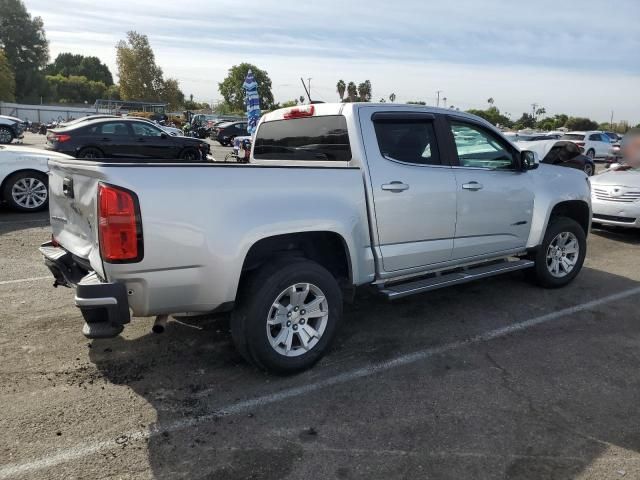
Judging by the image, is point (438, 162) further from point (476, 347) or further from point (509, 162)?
point (476, 347)

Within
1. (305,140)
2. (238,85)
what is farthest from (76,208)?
(238,85)

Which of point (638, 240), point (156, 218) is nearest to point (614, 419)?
point (156, 218)

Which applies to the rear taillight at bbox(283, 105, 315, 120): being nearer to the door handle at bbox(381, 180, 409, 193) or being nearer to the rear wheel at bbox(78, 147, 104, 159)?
the door handle at bbox(381, 180, 409, 193)

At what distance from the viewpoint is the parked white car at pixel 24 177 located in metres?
8.74

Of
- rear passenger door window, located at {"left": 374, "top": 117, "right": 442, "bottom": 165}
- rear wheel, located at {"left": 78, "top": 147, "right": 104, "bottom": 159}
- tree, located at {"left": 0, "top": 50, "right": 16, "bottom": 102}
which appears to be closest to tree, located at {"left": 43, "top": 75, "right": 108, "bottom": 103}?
tree, located at {"left": 0, "top": 50, "right": 16, "bottom": 102}

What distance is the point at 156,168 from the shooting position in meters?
3.02

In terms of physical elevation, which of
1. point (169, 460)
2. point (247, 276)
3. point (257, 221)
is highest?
point (257, 221)

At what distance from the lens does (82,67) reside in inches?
5138

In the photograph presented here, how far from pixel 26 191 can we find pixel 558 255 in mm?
8590

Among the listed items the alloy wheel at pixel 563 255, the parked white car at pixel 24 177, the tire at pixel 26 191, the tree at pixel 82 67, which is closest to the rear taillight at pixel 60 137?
the parked white car at pixel 24 177

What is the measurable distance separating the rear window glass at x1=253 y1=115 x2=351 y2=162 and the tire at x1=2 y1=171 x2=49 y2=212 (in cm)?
575

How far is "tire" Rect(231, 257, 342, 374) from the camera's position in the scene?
11.3ft

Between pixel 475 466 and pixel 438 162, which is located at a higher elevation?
Answer: pixel 438 162

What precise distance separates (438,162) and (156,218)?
259 centimetres
